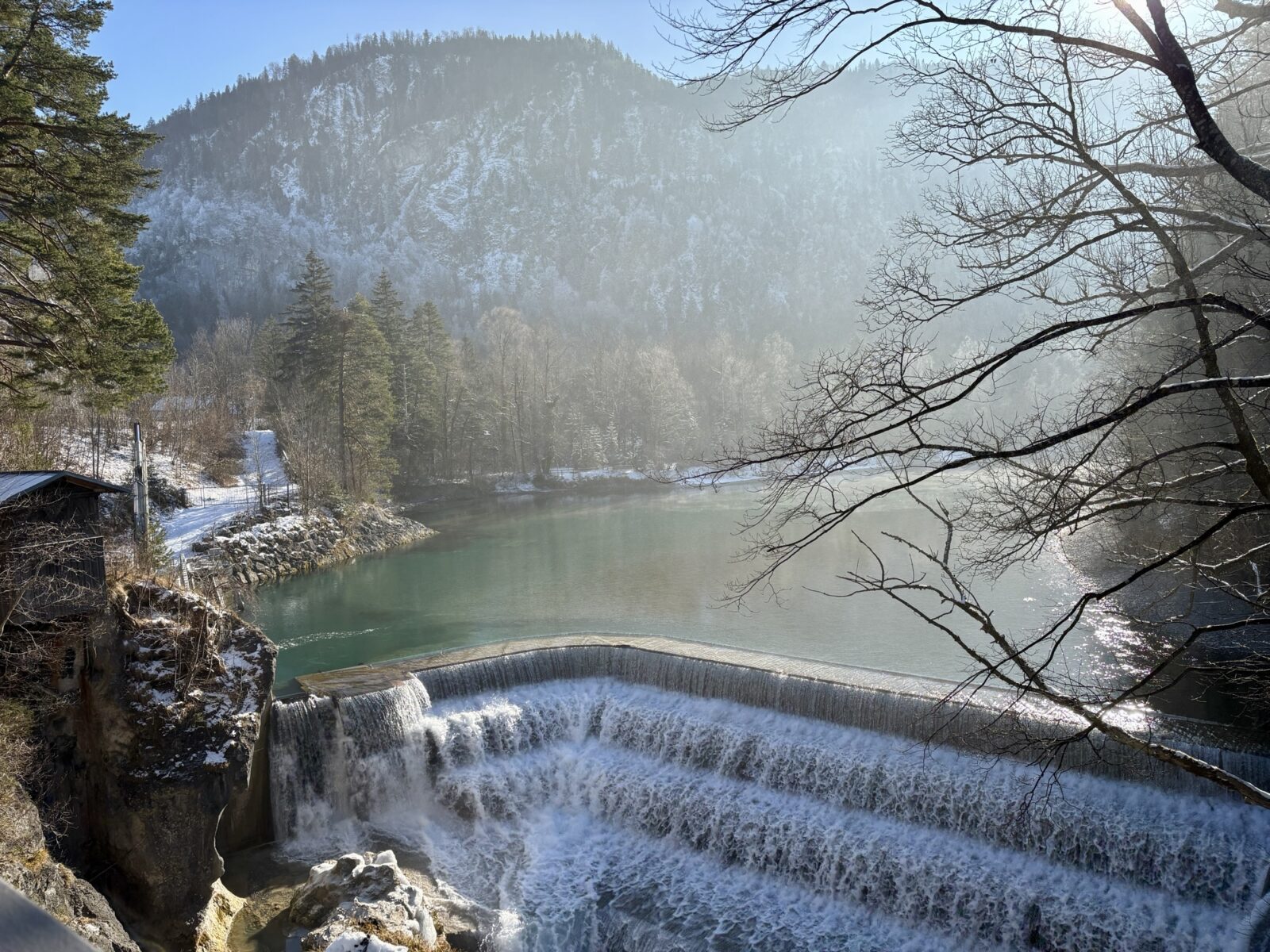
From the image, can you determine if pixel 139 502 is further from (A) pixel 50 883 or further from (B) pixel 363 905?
(B) pixel 363 905

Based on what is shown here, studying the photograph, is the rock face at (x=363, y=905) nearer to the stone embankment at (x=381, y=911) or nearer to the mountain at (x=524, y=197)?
the stone embankment at (x=381, y=911)

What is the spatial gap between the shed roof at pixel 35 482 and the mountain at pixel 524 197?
9064 centimetres

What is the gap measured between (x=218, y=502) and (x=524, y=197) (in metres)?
121

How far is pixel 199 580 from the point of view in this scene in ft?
51.6

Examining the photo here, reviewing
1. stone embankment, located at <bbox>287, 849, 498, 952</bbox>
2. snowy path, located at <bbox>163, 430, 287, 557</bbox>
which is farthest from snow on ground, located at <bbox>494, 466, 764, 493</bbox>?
stone embankment, located at <bbox>287, 849, 498, 952</bbox>

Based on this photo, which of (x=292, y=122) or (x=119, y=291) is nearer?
(x=119, y=291)

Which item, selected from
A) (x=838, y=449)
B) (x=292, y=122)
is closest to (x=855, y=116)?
(x=292, y=122)

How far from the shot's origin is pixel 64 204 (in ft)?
34.2

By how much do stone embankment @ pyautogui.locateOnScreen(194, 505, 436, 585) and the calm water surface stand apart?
33.0 inches

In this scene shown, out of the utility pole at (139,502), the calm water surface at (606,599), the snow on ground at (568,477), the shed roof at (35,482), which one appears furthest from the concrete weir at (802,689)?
the snow on ground at (568,477)

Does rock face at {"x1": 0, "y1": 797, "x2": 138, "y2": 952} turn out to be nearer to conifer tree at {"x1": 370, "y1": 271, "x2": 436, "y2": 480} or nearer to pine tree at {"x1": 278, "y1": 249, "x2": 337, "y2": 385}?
pine tree at {"x1": 278, "y1": 249, "x2": 337, "y2": 385}

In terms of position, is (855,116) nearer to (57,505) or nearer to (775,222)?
(775,222)

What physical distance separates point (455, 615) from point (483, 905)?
373 inches

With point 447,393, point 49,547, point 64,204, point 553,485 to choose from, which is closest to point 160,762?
point 49,547
